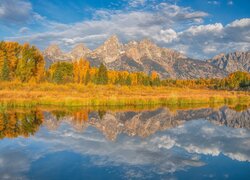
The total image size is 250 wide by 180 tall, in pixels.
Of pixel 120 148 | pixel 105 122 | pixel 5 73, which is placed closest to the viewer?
pixel 120 148

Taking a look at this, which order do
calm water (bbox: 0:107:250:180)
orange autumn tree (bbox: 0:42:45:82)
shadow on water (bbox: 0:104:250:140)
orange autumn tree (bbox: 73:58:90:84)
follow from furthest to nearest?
orange autumn tree (bbox: 73:58:90:84)
orange autumn tree (bbox: 0:42:45:82)
shadow on water (bbox: 0:104:250:140)
calm water (bbox: 0:107:250:180)

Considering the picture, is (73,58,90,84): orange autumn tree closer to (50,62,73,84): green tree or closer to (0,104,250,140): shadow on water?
(50,62,73,84): green tree

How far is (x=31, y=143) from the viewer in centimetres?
2106

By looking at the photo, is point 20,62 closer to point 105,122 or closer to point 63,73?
point 63,73

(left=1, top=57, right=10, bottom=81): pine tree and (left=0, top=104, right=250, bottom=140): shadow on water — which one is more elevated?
(left=1, top=57, right=10, bottom=81): pine tree

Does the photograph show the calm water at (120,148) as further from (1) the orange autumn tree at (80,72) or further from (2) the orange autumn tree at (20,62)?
(1) the orange autumn tree at (80,72)

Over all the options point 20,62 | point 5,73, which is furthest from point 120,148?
point 20,62

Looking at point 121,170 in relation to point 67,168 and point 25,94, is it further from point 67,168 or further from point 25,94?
point 25,94

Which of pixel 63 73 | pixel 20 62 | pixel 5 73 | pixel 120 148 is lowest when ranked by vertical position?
pixel 120 148

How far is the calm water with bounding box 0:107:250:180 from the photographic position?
582 inches

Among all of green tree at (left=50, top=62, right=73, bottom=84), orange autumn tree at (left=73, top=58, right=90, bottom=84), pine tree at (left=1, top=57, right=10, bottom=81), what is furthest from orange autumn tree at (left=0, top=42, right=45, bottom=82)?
orange autumn tree at (left=73, top=58, right=90, bottom=84)

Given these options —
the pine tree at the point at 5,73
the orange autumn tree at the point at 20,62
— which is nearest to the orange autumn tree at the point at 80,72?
the orange autumn tree at the point at 20,62

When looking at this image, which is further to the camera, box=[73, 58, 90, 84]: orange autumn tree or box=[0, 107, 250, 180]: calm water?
box=[73, 58, 90, 84]: orange autumn tree

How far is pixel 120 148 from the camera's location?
19.9 metres
